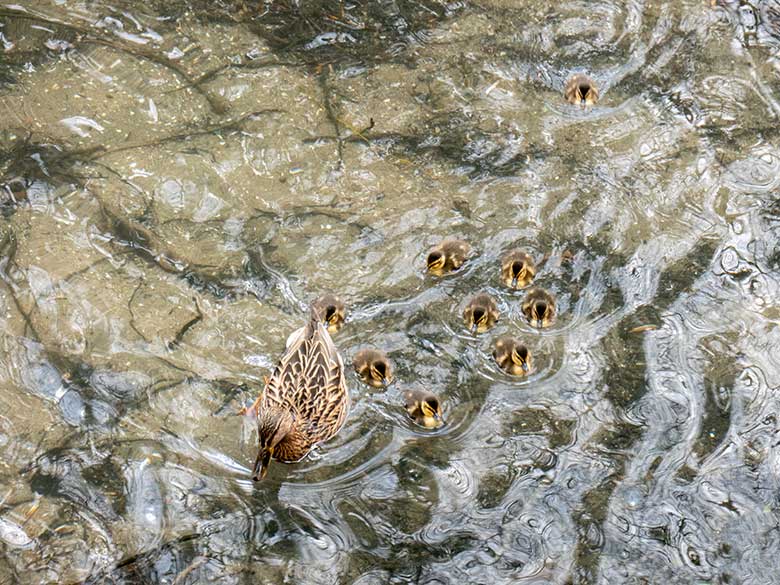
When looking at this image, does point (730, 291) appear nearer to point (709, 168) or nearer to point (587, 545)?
point (709, 168)

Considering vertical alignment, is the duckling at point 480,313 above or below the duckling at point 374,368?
above

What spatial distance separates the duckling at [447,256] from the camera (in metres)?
5.79

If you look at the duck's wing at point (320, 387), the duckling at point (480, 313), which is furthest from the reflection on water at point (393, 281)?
the duck's wing at point (320, 387)

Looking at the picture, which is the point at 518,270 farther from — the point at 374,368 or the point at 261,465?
the point at 261,465

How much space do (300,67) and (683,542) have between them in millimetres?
3926

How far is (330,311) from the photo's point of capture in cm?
555

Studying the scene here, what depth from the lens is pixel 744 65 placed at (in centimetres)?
704

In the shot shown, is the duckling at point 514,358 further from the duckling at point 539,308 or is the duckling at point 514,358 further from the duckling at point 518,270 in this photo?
the duckling at point 518,270

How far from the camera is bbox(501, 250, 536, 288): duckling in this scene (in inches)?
226

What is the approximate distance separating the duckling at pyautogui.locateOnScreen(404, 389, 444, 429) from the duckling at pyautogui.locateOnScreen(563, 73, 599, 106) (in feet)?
8.10

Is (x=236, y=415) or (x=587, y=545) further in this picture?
(x=236, y=415)

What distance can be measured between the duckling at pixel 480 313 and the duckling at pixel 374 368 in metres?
0.52

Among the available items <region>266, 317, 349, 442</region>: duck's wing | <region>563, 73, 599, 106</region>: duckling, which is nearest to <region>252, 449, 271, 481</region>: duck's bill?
<region>266, 317, 349, 442</region>: duck's wing

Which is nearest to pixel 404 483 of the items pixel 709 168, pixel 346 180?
pixel 346 180
